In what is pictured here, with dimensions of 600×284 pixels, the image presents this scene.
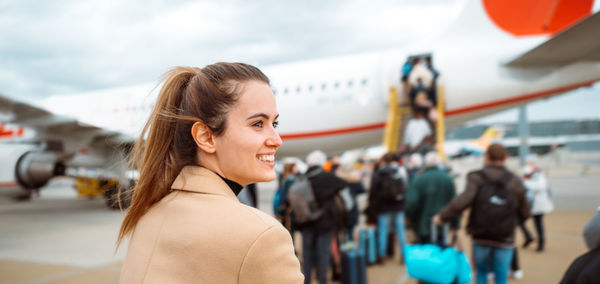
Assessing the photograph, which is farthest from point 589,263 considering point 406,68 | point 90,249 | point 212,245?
point 406,68

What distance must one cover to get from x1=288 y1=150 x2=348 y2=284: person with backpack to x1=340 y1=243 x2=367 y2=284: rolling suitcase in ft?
0.73

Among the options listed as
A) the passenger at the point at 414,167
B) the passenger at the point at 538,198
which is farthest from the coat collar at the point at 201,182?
the passenger at the point at 414,167

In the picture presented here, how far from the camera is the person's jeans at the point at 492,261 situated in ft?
11.6

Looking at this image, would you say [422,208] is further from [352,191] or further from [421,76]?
[421,76]

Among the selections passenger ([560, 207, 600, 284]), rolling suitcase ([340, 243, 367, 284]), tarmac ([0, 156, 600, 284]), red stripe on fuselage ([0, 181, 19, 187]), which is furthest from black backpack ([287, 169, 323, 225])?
red stripe on fuselage ([0, 181, 19, 187])

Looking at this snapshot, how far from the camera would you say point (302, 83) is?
37.6 feet

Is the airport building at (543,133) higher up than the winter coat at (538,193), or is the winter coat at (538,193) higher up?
the winter coat at (538,193)

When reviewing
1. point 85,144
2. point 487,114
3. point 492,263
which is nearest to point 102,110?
point 85,144

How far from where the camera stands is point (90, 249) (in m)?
6.41

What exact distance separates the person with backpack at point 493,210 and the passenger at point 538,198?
263 cm

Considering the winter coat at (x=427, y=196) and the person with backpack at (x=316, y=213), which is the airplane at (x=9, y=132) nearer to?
the person with backpack at (x=316, y=213)

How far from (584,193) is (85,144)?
1528 centimetres

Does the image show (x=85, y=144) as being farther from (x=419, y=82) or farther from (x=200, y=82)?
(x=200, y=82)

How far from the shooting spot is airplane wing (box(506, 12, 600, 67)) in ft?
22.0
